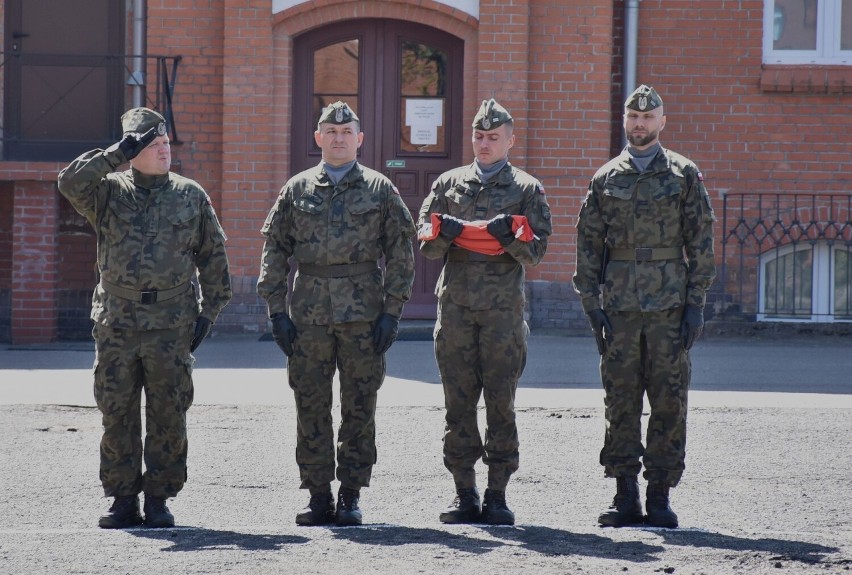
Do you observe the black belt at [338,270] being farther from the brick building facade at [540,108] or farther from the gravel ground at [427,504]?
the brick building facade at [540,108]

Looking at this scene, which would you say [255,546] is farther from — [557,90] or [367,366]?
[557,90]

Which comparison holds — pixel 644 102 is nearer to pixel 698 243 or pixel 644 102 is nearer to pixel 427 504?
pixel 698 243

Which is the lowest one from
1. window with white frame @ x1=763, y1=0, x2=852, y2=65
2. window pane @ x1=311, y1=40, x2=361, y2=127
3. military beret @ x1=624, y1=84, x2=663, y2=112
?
military beret @ x1=624, y1=84, x2=663, y2=112

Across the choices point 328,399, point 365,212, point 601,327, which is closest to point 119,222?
point 365,212

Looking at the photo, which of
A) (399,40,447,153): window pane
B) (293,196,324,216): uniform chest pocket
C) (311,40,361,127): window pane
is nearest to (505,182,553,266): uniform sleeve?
(293,196,324,216): uniform chest pocket

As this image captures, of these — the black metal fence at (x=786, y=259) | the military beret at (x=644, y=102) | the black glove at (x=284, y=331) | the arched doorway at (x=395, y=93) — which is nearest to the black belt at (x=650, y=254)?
the military beret at (x=644, y=102)

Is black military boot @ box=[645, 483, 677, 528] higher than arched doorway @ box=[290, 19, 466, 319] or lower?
lower

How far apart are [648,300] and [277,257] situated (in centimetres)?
171

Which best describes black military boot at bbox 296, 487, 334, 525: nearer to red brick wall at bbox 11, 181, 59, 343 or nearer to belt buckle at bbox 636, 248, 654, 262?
belt buckle at bbox 636, 248, 654, 262

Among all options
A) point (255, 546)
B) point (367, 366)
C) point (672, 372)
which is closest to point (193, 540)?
point (255, 546)

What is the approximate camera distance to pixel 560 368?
10.9 meters

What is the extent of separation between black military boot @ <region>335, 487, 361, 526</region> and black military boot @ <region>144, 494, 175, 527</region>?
75cm

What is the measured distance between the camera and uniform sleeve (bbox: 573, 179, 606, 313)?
21.1ft

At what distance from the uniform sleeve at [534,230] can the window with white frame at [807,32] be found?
729 cm
